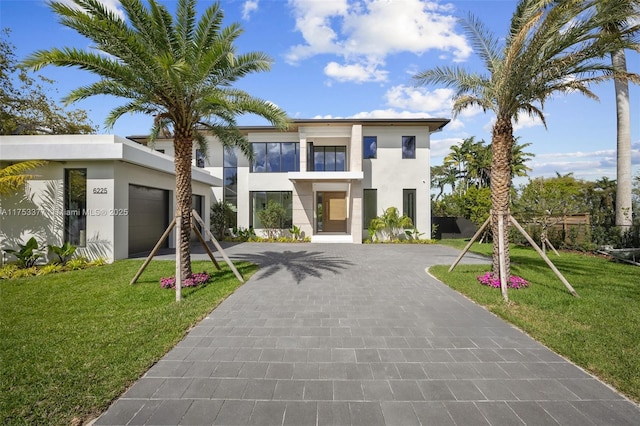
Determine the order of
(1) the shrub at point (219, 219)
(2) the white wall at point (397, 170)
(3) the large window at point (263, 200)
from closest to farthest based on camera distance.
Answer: (2) the white wall at point (397, 170) < (1) the shrub at point (219, 219) < (3) the large window at point (263, 200)

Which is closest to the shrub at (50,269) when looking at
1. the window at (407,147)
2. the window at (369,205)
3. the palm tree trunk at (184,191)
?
the palm tree trunk at (184,191)

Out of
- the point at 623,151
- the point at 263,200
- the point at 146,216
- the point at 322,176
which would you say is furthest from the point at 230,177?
the point at 623,151

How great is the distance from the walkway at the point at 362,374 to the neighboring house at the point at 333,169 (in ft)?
42.5

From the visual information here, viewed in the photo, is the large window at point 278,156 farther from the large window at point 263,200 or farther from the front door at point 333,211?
the front door at point 333,211

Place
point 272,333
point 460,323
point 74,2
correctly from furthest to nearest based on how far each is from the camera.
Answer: point 74,2 → point 460,323 → point 272,333

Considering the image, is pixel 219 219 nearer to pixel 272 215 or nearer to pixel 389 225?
pixel 272 215

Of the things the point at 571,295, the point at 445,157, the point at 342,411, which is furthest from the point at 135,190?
the point at 445,157

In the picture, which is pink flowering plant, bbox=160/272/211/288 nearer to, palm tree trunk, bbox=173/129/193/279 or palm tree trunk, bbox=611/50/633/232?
palm tree trunk, bbox=173/129/193/279

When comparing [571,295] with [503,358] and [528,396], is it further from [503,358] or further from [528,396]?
[528,396]

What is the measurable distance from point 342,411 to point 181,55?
28.9ft

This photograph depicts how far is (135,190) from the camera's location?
13008 millimetres

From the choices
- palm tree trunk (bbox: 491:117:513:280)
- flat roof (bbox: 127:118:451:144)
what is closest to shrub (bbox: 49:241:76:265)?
flat roof (bbox: 127:118:451:144)

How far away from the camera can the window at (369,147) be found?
778 inches

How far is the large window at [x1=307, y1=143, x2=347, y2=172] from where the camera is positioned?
21375 mm
